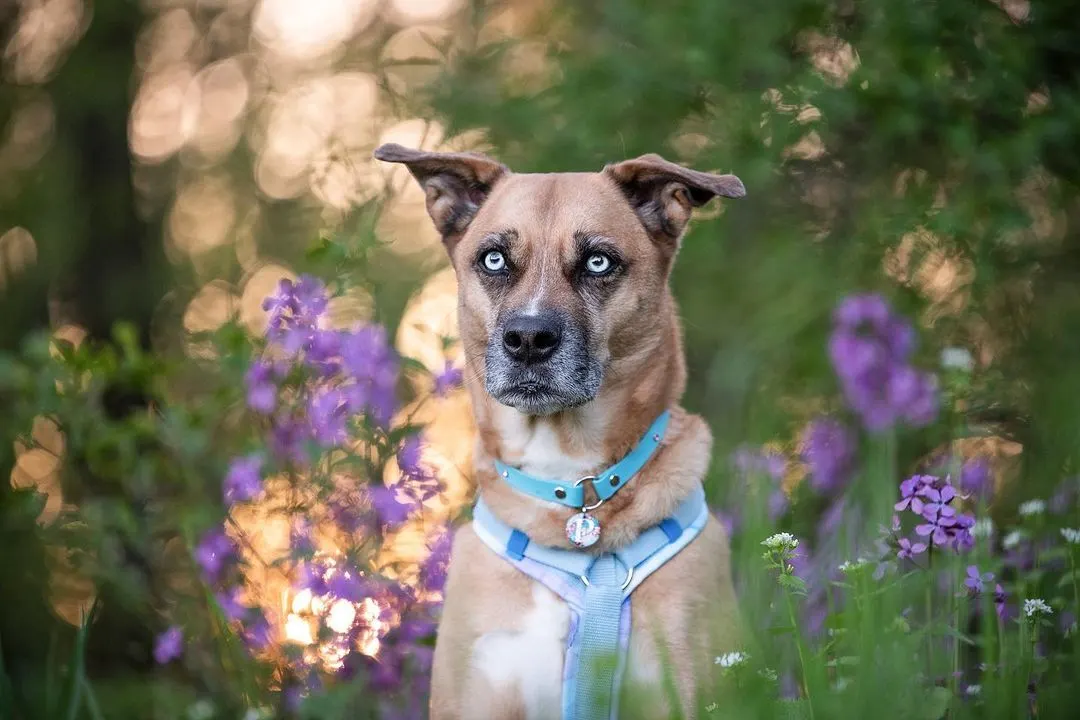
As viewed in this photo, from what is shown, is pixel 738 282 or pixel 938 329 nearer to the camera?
pixel 938 329

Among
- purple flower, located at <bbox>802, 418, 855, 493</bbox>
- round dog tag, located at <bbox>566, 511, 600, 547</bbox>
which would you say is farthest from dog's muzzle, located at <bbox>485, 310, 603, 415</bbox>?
purple flower, located at <bbox>802, 418, 855, 493</bbox>

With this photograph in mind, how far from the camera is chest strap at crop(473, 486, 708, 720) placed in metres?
3.19

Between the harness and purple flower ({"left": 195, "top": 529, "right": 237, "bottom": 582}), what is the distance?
3.87 ft

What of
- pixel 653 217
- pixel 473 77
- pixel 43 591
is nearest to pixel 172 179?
pixel 43 591

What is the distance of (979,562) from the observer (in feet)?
9.95

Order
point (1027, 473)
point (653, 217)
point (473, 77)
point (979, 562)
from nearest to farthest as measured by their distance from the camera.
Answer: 1. point (979, 562)
2. point (653, 217)
3. point (1027, 473)
4. point (473, 77)

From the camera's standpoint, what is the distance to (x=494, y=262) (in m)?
3.75

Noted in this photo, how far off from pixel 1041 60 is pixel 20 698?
515 centimetres

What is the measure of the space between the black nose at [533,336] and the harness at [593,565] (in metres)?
0.41

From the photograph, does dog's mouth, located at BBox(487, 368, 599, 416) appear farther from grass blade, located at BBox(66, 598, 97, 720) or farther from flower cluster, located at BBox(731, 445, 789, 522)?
grass blade, located at BBox(66, 598, 97, 720)

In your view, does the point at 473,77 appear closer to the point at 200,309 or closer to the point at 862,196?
the point at 862,196

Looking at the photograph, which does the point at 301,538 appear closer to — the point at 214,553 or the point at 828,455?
the point at 214,553

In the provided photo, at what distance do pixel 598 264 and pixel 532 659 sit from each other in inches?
52.4

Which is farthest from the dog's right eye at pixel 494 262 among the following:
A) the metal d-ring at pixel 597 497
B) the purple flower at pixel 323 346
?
the metal d-ring at pixel 597 497
